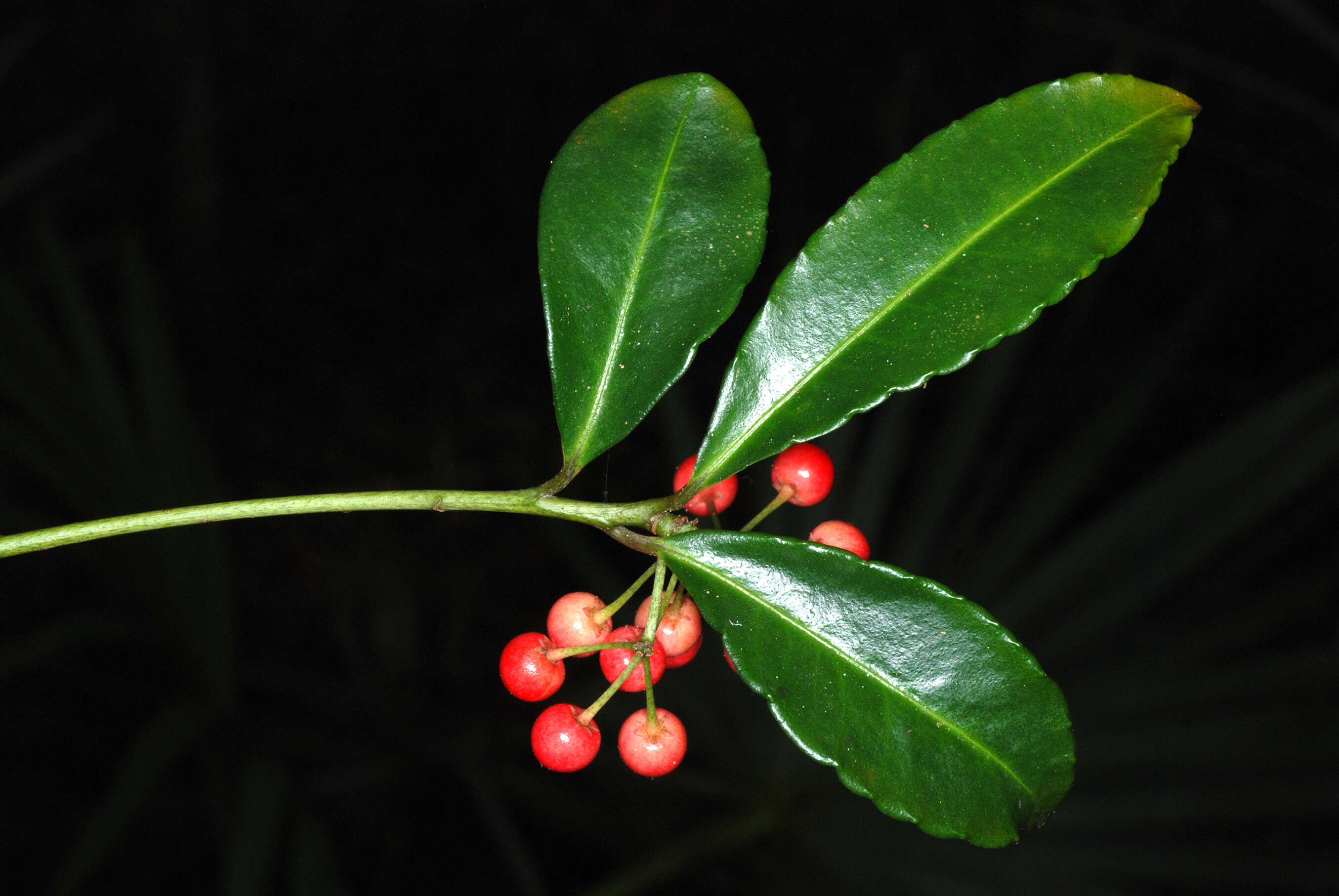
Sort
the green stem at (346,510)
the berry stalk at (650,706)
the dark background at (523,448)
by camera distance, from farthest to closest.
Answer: the dark background at (523,448) → the berry stalk at (650,706) → the green stem at (346,510)

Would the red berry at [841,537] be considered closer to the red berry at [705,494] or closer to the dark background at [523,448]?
the red berry at [705,494]

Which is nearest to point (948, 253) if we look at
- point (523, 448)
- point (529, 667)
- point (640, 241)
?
point (640, 241)

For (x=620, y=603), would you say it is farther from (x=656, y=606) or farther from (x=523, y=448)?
(x=523, y=448)

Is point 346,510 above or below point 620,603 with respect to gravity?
above

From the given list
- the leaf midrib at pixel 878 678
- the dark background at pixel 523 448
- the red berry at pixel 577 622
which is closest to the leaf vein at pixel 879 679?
the leaf midrib at pixel 878 678

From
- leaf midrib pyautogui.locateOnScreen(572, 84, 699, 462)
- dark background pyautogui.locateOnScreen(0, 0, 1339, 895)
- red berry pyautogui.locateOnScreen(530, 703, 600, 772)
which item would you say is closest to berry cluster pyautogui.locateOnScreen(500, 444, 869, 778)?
red berry pyautogui.locateOnScreen(530, 703, 600, 772)

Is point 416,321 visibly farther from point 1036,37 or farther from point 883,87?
point 1036,37
